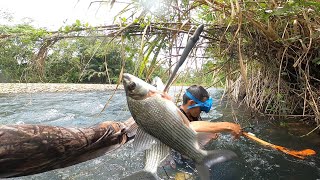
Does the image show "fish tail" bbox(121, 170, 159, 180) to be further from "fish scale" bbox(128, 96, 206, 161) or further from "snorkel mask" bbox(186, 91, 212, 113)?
"snorkel mask" bbox(186, 91, 212, 113)

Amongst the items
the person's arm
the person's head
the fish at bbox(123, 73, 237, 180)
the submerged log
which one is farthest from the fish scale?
the person's head

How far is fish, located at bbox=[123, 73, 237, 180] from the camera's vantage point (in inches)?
59.1

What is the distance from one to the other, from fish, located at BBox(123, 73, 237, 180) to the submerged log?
0.90 metres

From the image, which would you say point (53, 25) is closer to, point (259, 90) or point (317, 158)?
point (259, 90)

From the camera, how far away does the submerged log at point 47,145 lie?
1.99 metres

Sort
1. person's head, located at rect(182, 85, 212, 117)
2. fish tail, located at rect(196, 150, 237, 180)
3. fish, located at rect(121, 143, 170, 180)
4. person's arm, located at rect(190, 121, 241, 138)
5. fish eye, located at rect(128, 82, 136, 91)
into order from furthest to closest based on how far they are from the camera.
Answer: person's head, located at rect(182, 85, 212, 117), person's arm, located at rect(190, 121, 241, 138), fish tail, located at rect(196, 150, 237, 180), fish, located at rect(121, 143, 170, 180), fish eye, located at rect(128, 82, 136, 91)

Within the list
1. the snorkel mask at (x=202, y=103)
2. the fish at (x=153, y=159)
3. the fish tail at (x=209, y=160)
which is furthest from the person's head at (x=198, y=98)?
the fish at (x=153, y=159)

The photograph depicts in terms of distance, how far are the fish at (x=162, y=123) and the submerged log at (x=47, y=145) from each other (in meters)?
0.90

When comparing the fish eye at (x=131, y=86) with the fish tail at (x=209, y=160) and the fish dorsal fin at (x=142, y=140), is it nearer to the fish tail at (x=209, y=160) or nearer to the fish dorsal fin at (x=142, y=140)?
the fish dorsal fin at (x=142, y=140)

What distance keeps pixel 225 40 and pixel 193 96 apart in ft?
3.17

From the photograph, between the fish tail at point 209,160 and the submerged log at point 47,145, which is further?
the submerged log at point 47,145

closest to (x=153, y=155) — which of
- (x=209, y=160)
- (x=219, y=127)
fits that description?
(x=209, y=160)

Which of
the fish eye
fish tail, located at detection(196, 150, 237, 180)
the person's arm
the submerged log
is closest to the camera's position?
the fish eye

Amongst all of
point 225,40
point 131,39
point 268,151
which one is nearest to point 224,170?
point 268,151
